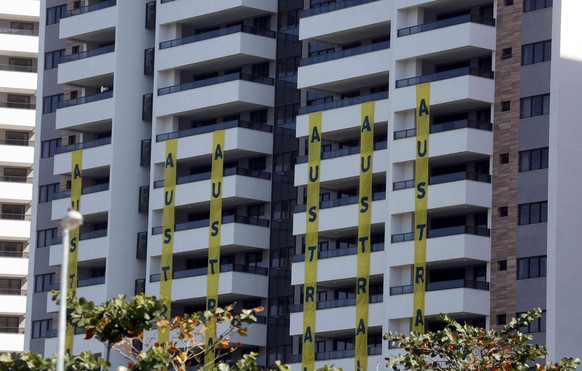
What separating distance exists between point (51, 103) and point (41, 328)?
670 inches

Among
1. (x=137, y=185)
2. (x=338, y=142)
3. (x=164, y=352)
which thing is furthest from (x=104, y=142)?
(x=164, y=352)

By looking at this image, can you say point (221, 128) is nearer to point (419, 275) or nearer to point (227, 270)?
point (227, 270)

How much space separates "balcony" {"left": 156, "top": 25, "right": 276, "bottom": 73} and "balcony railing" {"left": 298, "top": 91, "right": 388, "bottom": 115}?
7.56 m

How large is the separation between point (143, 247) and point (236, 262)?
8.51 metres

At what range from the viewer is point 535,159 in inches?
4518

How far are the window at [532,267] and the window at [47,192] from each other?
47692 mm

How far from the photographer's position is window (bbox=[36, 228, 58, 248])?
150625 mm

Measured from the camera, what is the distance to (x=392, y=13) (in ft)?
406

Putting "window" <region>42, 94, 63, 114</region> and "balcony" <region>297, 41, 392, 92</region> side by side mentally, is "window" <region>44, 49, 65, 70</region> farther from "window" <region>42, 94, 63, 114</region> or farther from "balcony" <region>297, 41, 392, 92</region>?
"balcony" <region>297, 41, 392, 92</region>

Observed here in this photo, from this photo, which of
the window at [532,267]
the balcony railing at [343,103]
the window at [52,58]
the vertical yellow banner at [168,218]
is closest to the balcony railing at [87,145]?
the vertical yellow banner at [168,218]

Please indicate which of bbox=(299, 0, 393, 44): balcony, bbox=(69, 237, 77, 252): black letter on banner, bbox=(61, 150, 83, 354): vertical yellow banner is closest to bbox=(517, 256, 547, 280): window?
bbox=(299, 0, 393, 44): balcony

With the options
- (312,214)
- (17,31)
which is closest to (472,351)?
(312,214)

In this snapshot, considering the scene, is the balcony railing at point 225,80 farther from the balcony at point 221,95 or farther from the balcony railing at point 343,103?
the balcony railing at point 343,103

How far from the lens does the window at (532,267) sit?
372ft
